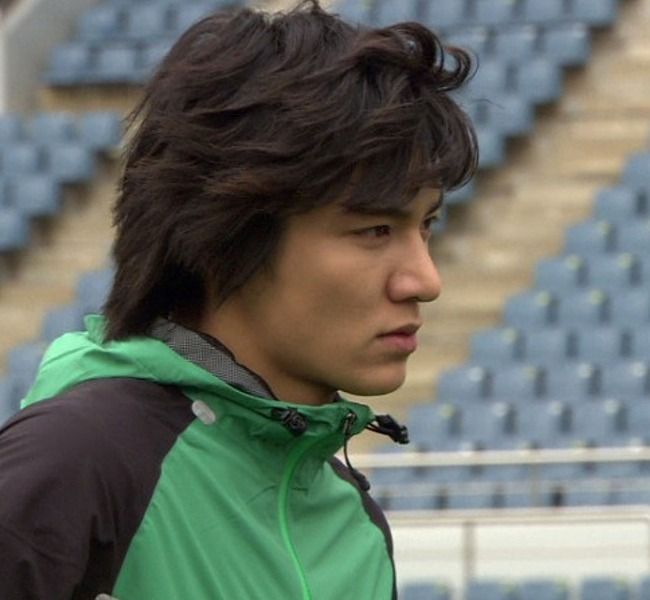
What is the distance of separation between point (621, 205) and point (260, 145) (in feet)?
29.2

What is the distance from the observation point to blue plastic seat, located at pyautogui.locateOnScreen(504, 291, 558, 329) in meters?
9.95

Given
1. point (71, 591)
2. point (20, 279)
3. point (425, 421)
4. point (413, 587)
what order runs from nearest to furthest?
point (71, 591) → point (413, 587) → point (425, 421) → point (20, 279)

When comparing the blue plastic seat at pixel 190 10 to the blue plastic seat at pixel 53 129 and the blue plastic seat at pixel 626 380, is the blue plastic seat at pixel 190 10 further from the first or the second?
the blue plastic seat at pixel 626 380

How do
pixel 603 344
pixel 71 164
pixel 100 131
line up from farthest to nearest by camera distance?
1. pixel 100 131
2. pixel 71 164
3. pixel 603 344

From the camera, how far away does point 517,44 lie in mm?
11961

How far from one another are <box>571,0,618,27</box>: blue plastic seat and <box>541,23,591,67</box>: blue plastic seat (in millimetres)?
74

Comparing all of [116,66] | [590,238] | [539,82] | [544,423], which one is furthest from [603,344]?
[116,66]

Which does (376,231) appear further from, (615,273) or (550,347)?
(615,273)

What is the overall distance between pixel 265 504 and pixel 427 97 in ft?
1.18

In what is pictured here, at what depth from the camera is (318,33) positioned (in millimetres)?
1757

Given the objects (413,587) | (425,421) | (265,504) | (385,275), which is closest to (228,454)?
(265,504)

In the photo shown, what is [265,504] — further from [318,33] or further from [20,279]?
[20,279]

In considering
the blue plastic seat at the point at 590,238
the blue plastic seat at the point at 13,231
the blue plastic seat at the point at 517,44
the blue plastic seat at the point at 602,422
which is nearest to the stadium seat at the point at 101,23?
the blue plastic seat at the point at 13,231

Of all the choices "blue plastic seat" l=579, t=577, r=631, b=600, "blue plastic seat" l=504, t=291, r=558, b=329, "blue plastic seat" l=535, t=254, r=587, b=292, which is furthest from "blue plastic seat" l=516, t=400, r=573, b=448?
"blue plastic seat" l=579, t=577, r=631, b=600
